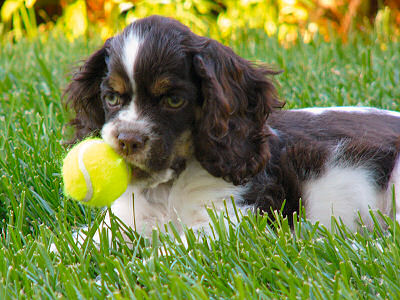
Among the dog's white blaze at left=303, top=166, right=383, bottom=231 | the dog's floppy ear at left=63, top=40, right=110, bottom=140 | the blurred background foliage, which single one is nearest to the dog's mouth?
the dog's floppy ear at left=63, top=40, right=110, bottom=140

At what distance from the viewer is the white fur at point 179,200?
3.32 metres

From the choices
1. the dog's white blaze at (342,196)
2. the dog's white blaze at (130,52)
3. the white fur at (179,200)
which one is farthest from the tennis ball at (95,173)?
the dog's white blaze at (342,196)

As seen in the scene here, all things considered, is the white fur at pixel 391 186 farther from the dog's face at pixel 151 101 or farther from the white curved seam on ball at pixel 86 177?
the white curved seam on ball at pixel 86 177

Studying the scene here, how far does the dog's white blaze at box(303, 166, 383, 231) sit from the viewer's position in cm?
358

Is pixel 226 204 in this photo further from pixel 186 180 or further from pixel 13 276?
pixel 13 276

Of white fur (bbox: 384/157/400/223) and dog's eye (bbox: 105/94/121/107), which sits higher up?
dog's eye (bbox: 105/94/121/107)

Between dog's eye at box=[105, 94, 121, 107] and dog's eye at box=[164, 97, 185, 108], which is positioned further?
dog's eye at box=[105, 94, 121, 107]

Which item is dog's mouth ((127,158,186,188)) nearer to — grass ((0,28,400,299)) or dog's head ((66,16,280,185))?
dog's head ((66,16,280,185))

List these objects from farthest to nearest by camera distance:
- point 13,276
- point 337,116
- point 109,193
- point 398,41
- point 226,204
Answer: point 398,41, point 337,116, point 226,204, point 109,193, point 13,276

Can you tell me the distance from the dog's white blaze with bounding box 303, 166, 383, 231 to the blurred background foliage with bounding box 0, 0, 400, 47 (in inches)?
182

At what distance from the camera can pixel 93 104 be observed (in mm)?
3617

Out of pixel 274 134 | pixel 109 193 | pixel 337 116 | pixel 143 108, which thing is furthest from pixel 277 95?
pixel 109 193

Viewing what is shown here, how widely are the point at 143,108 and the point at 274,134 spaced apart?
0.92 m

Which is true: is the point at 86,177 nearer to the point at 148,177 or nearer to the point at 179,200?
the point at 148,177
